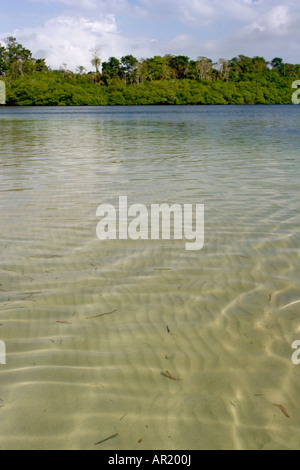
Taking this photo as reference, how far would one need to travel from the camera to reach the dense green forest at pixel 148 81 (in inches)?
3194

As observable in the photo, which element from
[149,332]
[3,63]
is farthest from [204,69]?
[149,332]

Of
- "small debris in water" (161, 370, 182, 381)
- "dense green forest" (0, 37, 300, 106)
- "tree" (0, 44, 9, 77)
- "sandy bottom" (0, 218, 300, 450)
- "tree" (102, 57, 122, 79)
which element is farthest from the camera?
"tree" (102, 57, 122, 79)

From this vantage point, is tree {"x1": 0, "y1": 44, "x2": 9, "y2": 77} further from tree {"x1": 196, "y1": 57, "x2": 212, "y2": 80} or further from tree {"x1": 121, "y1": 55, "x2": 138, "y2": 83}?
tree {"x1": 196, "y1": 57, "x2": 212, "y2": 80}

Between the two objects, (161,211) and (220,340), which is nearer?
(220,340)

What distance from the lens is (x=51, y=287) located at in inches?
112

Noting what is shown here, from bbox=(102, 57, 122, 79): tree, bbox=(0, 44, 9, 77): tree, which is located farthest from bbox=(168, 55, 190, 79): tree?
bbox=(0, 44, 9, 77): tree

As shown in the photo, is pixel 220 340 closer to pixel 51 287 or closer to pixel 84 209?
pixel 51 287

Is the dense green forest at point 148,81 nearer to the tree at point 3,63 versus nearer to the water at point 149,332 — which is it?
the tree at point 3,63

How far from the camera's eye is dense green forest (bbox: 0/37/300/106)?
3194 inches

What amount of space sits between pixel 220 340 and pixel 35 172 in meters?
6.53

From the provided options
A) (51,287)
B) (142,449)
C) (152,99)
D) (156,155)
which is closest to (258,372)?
(142,449)

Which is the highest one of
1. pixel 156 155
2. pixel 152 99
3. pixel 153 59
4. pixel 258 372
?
pixel 153 59

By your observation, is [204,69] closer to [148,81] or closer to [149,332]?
[148,81]

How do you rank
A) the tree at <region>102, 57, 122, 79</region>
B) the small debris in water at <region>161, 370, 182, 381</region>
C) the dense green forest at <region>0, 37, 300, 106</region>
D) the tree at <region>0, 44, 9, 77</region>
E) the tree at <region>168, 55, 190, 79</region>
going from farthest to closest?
the tree at <region>168, 55, 190, 79</region>, the tree at <region>102, 57, 122, 79</region>, the tree at <region>0, 44, 9, 77</region>, the dense green forest at <region>0, 37, 300, 106</region>, the small debris in water at <region>161, 370, 182, 381</region>
